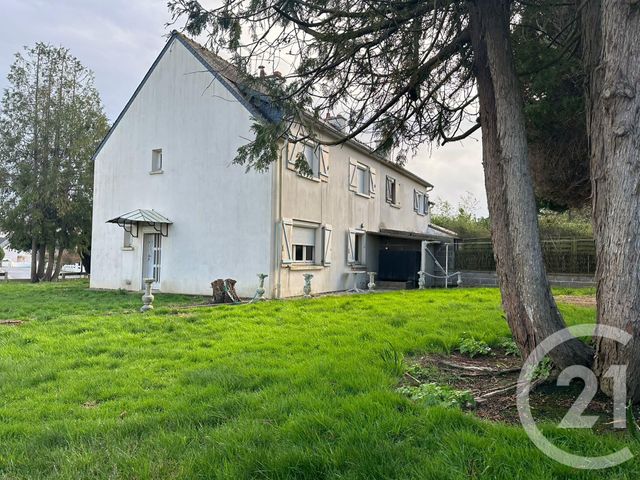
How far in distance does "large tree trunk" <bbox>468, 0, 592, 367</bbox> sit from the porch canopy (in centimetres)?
1132

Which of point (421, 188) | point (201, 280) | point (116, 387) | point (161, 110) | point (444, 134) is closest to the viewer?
point (116, 387)

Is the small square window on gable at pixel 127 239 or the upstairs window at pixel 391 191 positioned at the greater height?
the upstairs window at pixel 391 191

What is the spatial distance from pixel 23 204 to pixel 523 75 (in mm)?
23637

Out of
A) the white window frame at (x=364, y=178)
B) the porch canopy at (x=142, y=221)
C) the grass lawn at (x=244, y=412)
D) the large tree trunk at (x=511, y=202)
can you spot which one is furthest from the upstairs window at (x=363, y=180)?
the large tree trunk at (x=511, y=202)

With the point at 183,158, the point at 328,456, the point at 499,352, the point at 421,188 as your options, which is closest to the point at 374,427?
the point at 328,456

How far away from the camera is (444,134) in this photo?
240 inches

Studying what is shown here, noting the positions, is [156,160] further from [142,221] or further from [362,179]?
Result: [362,179]

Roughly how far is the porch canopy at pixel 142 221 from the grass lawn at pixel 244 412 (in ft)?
21.9

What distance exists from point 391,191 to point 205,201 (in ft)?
34.2

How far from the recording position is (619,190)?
9.68 ft

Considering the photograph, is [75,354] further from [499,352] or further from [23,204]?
[23,204]

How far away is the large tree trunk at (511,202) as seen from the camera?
11.9ft
